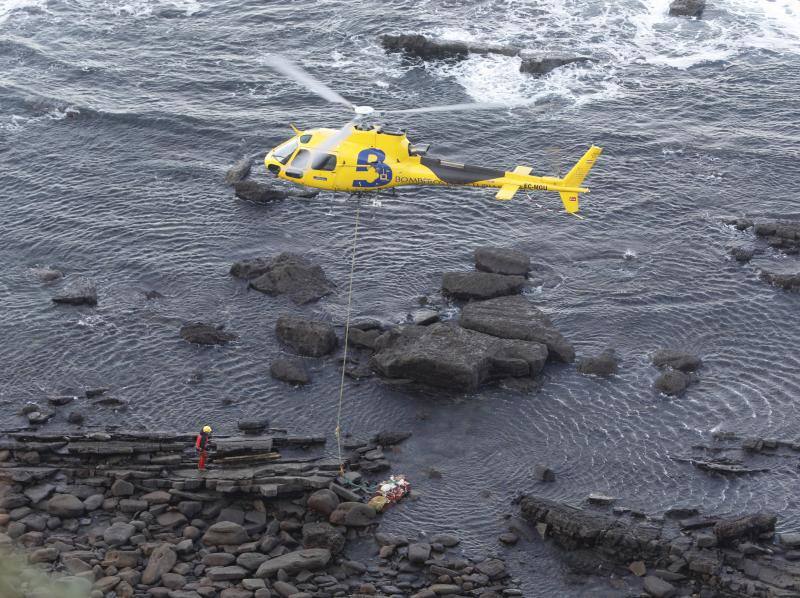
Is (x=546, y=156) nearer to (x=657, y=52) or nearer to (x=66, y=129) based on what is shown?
(x=657, y=52)

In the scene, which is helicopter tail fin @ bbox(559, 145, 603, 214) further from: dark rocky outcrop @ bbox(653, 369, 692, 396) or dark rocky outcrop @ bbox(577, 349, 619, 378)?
dark rocky outcrop @ bbox(653, 369, 692, 396)

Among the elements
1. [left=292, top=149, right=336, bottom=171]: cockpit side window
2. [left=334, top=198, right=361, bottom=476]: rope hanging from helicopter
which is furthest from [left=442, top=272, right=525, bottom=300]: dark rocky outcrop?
[left=292, top=149, right=336, bottom=171]: cockpit side window

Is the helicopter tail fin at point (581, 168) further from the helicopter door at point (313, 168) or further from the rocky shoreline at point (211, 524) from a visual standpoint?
the rocky shoreline at point (211, 524)

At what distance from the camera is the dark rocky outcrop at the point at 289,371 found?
49.4 m

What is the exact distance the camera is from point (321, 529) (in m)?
40.1

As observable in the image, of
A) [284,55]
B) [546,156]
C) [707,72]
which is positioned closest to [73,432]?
[546,156]

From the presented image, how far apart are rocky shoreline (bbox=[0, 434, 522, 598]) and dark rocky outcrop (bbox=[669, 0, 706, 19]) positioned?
5485 centimetres

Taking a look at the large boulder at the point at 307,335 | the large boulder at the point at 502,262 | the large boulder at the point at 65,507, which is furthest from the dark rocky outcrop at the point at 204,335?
the large boulder at the point at 502,262

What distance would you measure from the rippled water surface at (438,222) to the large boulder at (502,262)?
1.52 m

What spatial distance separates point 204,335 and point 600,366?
63.1 feet

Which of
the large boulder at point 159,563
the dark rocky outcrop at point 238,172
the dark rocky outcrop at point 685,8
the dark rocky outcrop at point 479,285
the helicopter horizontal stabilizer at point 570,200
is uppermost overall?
the dark rocky outcrop at point 685,8

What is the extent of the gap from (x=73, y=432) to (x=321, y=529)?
42.4ft

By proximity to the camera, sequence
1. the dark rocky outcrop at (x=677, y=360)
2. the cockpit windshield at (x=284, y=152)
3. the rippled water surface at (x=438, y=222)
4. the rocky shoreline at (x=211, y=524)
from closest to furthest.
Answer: the rocky shoreline at (x=211, y=524), the rippled water surface at (x=438, y=222), the dark rocky outcrop at (x=677, y=360), the cockpit windshield at (x=284, y=152)

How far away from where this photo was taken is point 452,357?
4834 cm
